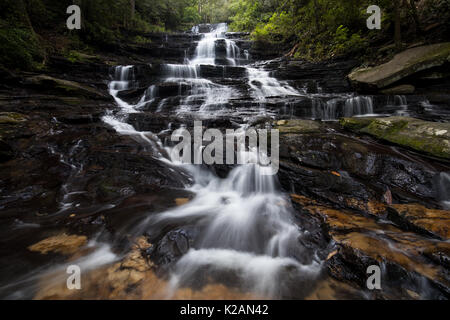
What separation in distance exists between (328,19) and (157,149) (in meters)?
13.1

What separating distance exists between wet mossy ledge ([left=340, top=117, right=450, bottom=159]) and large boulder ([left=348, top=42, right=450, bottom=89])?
10.0 feet

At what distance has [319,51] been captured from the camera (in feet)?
39.8

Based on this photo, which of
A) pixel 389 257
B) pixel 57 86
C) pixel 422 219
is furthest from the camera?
pixel 57 86

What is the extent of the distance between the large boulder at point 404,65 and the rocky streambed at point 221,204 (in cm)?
45

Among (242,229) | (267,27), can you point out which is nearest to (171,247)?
(242,229)

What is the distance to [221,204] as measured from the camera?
3.92 metres

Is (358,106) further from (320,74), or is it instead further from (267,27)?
(267,27)

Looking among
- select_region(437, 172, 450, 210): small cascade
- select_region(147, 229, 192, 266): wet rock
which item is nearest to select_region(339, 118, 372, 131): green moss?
select_region(437, 172, 450, 210): small cascade

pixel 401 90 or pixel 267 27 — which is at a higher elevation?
pixel 267 27

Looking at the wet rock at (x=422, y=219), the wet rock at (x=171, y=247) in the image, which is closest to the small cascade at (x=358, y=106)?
the wet rock at (x=422, y=219)

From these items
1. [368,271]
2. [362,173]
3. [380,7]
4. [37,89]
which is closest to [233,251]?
[368,271]

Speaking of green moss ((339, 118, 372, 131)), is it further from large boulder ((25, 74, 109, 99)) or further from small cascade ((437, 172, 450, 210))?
large boulder ((25, 74, 109, 99))

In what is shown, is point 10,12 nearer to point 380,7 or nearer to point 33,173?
point 33,173

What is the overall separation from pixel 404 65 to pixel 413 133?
4424 millimetres
